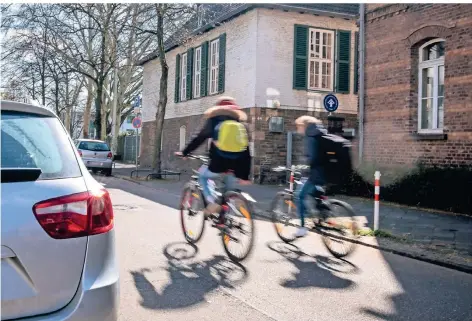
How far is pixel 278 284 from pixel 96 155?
59.1 ft

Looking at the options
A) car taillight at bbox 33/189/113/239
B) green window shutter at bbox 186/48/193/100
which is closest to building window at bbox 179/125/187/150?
green window shutter at bbox 186/48/193/100

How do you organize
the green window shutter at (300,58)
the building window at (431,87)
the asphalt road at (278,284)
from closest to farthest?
1. the asphalt road at (278,284)
2. the building window at (431,87)
3. the green window shutter at (300,58)

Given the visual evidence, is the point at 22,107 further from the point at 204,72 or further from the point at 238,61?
the point at 204,72

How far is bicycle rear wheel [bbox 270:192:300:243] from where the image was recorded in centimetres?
688

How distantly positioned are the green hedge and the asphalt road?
4.52m

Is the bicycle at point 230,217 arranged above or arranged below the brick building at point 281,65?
below

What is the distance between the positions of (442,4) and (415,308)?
30.7 feet

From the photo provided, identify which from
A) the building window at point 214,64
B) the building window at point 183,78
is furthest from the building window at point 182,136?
the building window at point 214,64

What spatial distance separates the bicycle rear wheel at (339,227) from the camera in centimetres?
625

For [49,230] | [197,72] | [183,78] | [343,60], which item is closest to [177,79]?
[183,78]

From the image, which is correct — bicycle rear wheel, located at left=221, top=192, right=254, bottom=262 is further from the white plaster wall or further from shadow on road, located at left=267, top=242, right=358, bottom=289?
the white plaster wall

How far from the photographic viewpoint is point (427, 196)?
36.8 feet

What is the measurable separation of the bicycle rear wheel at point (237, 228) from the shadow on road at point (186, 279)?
160 mm

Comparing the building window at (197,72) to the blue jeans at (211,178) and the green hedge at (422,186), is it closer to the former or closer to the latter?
the green hedge at (422,186)
